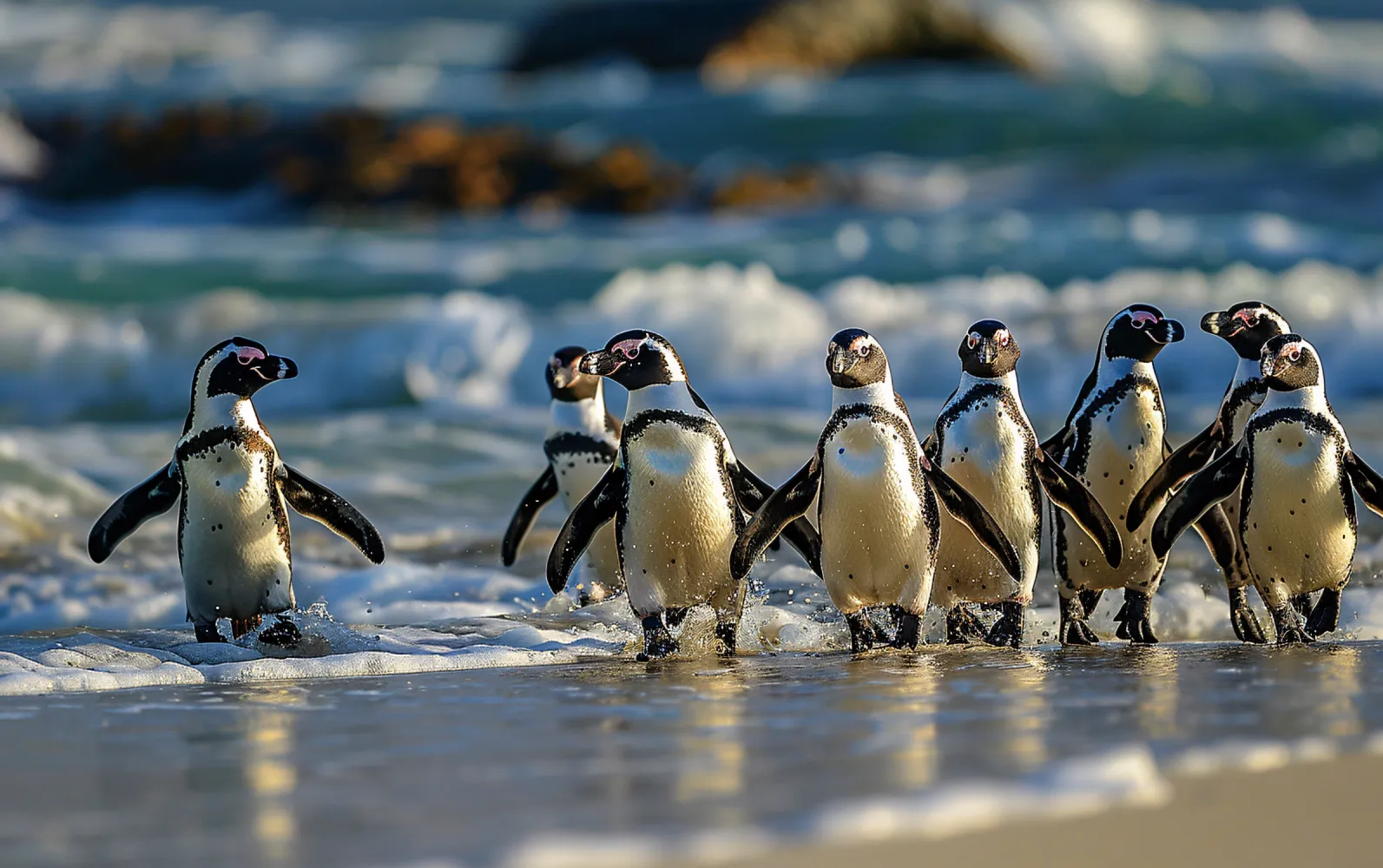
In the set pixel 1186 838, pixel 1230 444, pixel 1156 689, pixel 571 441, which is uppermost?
pixel 571 441

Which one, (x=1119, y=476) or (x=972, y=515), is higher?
(x=1119, y=476)

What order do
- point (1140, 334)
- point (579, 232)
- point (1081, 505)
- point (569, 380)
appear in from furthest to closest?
point (579, 232) < point (569, 380) < point (1140, 334) < point (1081, 505)

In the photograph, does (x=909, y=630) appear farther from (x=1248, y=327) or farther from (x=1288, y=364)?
(x=1248, y=327)

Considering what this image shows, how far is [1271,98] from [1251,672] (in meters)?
30.6

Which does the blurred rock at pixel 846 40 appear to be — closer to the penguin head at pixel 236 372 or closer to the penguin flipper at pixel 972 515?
the penguin head at pixel 236 372

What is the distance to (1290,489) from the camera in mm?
5746

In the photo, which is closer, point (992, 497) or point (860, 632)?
point (860, 632)

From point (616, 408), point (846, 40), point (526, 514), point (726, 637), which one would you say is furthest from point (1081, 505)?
point (846, 40)

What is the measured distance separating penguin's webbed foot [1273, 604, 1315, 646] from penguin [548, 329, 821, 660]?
5.10 ft

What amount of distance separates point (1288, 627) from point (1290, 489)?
429 mm

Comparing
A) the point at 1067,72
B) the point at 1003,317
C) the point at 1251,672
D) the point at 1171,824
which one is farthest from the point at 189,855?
the point at 1067,72

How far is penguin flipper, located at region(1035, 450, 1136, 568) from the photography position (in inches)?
233

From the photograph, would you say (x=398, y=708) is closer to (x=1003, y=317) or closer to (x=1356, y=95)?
(x=1003, y=317)

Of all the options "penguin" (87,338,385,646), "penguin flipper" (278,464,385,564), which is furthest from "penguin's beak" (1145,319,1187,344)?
"penguin" (87,338,385,646)
